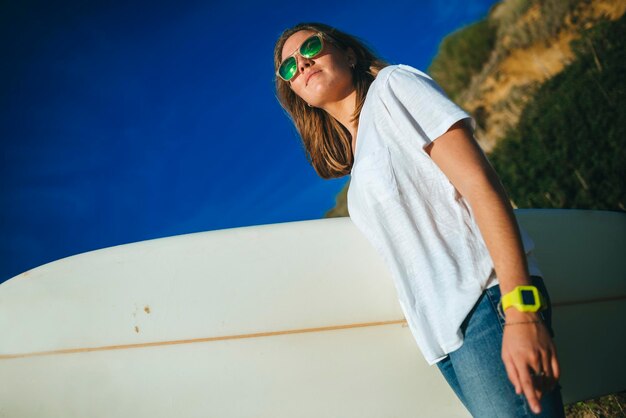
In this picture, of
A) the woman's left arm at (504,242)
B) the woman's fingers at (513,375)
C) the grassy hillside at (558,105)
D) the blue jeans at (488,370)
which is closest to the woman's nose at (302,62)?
the woman's left arm at (504,242)

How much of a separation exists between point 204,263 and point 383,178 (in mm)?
887

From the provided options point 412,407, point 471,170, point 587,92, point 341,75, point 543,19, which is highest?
point 543,19

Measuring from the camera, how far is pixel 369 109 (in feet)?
3.58

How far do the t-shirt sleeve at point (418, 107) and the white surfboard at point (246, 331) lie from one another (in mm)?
686

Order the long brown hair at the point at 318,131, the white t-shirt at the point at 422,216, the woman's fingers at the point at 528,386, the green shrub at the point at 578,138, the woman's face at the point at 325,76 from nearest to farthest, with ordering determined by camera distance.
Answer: the woman's fingers at the point at 528,386
the white t-shirt at the point at 422,216
the woman's face at the point at 325,76
the long brown hair at the point at 318,131
the green shrub at the point at 578,138

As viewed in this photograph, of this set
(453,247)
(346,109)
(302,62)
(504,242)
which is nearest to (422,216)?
(453,247)

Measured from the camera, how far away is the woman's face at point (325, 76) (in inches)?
55.9

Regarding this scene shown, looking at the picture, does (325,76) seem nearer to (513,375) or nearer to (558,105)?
(513,375)

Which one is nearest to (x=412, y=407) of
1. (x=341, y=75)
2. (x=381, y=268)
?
(x=381, y=268)

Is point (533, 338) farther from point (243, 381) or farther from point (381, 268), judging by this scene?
point (243, 381)

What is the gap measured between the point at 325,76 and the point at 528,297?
0.95 m

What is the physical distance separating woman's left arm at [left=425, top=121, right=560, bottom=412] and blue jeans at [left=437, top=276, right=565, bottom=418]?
0.05 meters

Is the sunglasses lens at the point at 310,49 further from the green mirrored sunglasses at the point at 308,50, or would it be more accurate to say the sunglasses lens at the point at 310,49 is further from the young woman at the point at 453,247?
the young woman at the point at 453,247

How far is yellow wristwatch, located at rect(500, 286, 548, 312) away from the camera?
2.48 feet
